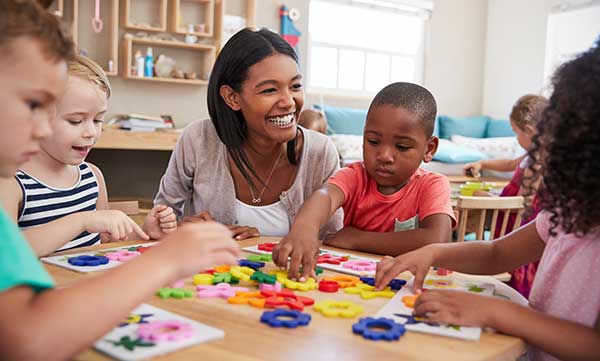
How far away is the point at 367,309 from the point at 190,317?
302mm

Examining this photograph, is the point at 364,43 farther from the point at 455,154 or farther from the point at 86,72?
the point at 86,72

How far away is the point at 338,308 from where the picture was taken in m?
1.00

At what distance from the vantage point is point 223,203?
6.24 ft

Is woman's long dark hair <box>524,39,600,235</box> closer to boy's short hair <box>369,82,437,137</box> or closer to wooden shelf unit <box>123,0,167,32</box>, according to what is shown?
boy's short hair <box>369,82,437,137</box>

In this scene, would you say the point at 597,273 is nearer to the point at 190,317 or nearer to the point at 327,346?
the point at 327,346

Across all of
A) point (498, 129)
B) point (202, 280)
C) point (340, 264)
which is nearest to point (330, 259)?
point (340, 264)

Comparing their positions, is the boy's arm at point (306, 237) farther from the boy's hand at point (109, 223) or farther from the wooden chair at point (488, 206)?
the wooden chair at point (488, 206)

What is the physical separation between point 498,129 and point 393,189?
6.02 meters

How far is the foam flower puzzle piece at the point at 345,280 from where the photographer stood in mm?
1161

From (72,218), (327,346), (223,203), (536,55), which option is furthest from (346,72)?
(327,346)

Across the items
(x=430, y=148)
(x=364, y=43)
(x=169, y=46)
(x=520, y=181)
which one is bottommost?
(x=520, y=181)

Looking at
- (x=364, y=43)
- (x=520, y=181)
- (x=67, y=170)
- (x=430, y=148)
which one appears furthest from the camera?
(x=364, y=43)

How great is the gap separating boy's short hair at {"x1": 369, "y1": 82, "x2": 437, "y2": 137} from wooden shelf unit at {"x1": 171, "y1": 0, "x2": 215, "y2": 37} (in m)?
3.45

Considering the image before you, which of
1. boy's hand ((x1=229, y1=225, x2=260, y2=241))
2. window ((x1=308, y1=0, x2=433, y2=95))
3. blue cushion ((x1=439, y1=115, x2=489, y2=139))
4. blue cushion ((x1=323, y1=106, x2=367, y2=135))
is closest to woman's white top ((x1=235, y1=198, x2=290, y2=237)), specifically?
boy's hand ((x1=229, y1=225, x2=260, y2=241))
